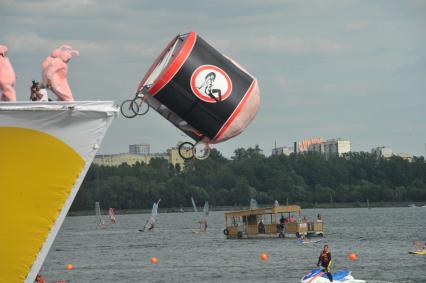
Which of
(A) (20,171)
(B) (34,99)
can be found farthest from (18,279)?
(B) (34,99)

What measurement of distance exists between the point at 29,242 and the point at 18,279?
313 mm

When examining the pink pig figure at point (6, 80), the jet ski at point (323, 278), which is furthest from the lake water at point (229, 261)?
the pink pig figure at point (6, 80)

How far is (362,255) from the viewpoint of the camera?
237ft

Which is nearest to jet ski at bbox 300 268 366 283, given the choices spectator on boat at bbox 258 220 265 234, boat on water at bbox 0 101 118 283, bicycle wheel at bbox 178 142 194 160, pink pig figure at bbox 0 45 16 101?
bicycle wheel at bbox 178 142 194 160

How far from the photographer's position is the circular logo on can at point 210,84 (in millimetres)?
10445

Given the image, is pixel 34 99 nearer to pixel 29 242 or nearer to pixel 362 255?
pixel 29 242

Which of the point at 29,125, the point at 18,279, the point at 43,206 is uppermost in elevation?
the point at 29,125

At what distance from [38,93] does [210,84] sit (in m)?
2.07

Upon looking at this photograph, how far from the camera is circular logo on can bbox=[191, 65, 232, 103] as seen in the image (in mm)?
10445

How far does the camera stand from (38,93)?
8.95m

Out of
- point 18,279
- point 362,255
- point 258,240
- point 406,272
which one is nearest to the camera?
point 18,279

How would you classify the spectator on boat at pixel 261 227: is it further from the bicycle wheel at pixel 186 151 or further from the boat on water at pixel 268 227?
the bicycle wheel at pixel 186 151

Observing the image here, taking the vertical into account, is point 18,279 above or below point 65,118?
below

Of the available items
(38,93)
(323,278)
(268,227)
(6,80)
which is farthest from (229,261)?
(6,80)
